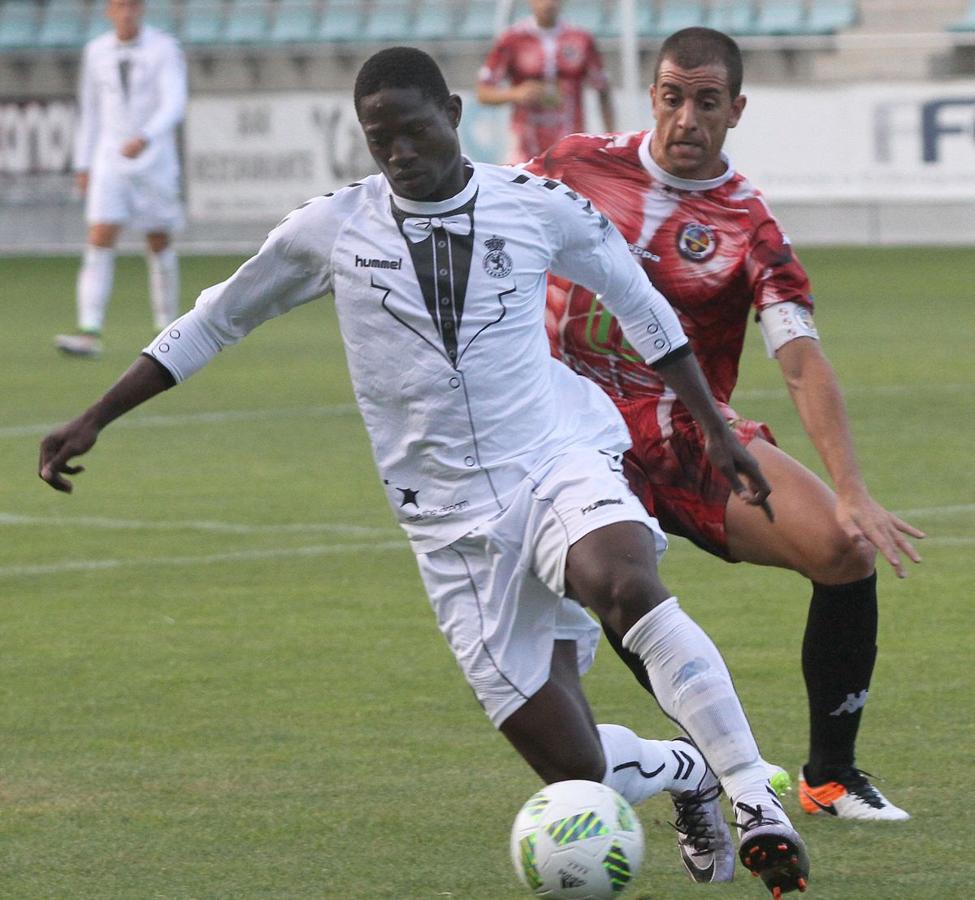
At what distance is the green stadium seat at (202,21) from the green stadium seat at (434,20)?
9.02ft

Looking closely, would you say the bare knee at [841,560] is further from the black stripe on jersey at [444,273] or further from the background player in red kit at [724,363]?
the black stripe on jersey at [444,273]

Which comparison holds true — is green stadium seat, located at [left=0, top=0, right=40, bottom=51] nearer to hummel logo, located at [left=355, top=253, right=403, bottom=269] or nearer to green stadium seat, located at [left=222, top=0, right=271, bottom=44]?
green stadium seat, located at [left=222, top=0, right=271, bottom=44]

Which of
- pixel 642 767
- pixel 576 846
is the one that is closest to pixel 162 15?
pixel 642 767

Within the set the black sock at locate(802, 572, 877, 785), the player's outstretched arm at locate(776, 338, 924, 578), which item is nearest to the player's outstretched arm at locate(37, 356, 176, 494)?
the player's outstretched arm at locate(776, 338, 924, 578)

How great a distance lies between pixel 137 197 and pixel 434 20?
585 inches

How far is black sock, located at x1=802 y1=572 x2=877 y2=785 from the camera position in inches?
197

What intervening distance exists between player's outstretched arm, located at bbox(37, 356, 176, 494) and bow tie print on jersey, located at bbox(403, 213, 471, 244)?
0.57 meters

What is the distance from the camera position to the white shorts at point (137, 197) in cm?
1591

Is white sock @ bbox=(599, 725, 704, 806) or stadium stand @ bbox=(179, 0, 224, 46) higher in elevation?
stadium stand @ bbox=(179, 0, 224, 46)

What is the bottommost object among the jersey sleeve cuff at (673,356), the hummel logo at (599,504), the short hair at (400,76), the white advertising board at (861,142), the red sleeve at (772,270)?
the white advertising board at (861,142)

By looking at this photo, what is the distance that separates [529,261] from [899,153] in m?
19.7

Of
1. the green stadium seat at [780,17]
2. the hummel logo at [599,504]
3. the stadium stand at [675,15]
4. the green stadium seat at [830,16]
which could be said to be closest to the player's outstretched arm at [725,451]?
the hummel logo at [599,504]

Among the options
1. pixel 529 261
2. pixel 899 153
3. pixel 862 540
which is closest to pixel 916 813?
pixel 862 540

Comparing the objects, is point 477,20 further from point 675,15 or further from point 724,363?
point 724,363
